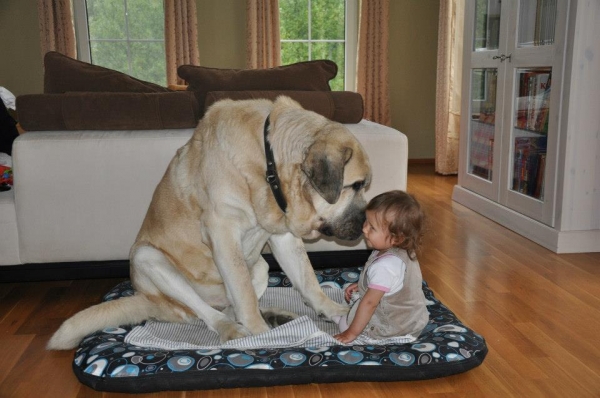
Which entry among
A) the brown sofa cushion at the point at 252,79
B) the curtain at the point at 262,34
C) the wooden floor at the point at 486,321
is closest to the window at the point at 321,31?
the curtain at the point at 262,34

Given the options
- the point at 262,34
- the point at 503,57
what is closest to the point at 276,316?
the point at 503,57

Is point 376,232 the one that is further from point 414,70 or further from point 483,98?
point 414,70

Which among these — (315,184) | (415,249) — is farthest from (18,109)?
(415,249)

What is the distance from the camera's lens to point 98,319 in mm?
2162

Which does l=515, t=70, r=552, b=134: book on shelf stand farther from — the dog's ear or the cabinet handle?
the dog's ear

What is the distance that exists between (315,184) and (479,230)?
2486 millimetres

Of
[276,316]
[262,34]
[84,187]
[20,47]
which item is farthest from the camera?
[262,34]

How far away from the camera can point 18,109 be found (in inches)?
108

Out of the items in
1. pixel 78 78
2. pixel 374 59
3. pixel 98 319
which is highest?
pixel 374 59

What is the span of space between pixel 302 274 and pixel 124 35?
520 centimetres

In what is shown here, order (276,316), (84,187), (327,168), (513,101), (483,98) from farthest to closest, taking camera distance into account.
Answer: (483,98) → (513,101) → (84,187) → (276,316) → (327,168)

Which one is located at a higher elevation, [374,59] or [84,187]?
[374,59]

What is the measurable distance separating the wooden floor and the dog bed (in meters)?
0.05

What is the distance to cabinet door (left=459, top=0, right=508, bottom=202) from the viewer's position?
437 centimetres
